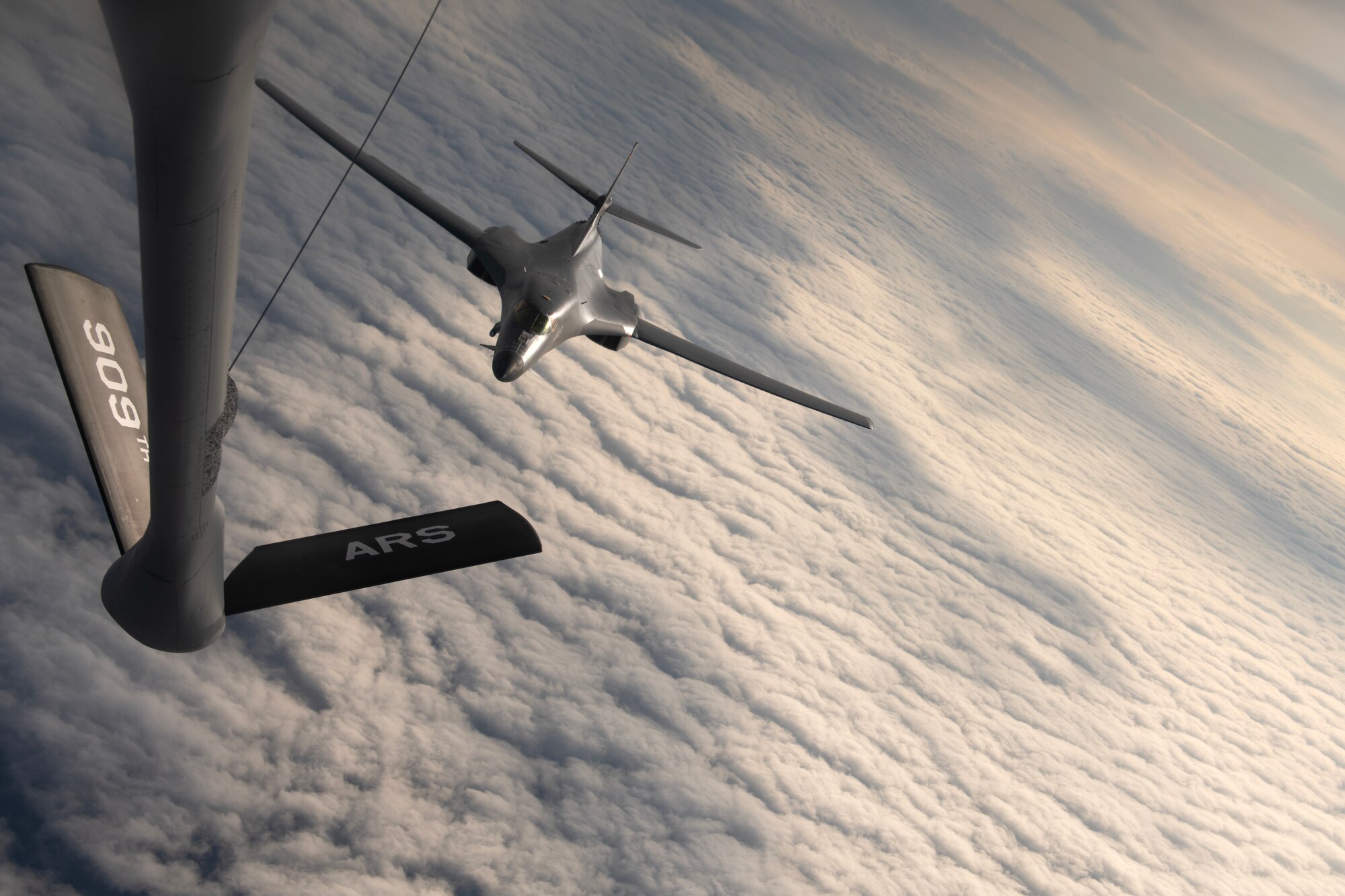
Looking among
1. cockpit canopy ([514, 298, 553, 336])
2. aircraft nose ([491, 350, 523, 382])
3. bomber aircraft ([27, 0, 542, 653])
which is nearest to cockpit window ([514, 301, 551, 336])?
cockpit canopy ([514, 298, 553, 336])

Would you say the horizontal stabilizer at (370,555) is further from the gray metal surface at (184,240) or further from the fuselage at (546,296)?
the fuselage at (546,296)

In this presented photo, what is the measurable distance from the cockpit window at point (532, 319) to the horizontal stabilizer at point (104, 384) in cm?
1008

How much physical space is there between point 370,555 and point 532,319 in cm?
1178

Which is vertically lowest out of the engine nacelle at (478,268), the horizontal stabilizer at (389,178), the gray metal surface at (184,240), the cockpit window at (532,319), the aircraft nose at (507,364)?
the aircraft nose at (507,364)

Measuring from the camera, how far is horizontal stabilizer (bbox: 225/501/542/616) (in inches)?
333

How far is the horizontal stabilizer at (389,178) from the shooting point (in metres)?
20.9

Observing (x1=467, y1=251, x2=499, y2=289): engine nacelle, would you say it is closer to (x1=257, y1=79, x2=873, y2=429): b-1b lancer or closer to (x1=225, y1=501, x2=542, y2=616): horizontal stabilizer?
(x1=257, y1=79, x2=873, y2=429): b-1b lancer

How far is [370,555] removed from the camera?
858 cm

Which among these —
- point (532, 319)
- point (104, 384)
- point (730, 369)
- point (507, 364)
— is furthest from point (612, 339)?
point (104, 384)

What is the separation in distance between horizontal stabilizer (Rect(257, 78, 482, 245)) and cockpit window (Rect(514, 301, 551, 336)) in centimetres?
471

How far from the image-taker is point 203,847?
58.9 feet

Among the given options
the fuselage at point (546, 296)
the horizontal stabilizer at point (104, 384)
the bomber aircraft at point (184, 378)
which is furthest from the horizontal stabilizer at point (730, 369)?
the horizontal stabilizer at point (104, 384)

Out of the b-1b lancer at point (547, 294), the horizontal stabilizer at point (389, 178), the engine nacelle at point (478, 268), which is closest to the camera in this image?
A: the b-1b lancer at point (547, 294)

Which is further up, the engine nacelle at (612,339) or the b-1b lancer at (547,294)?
the b-1b lancer at (547,294)
